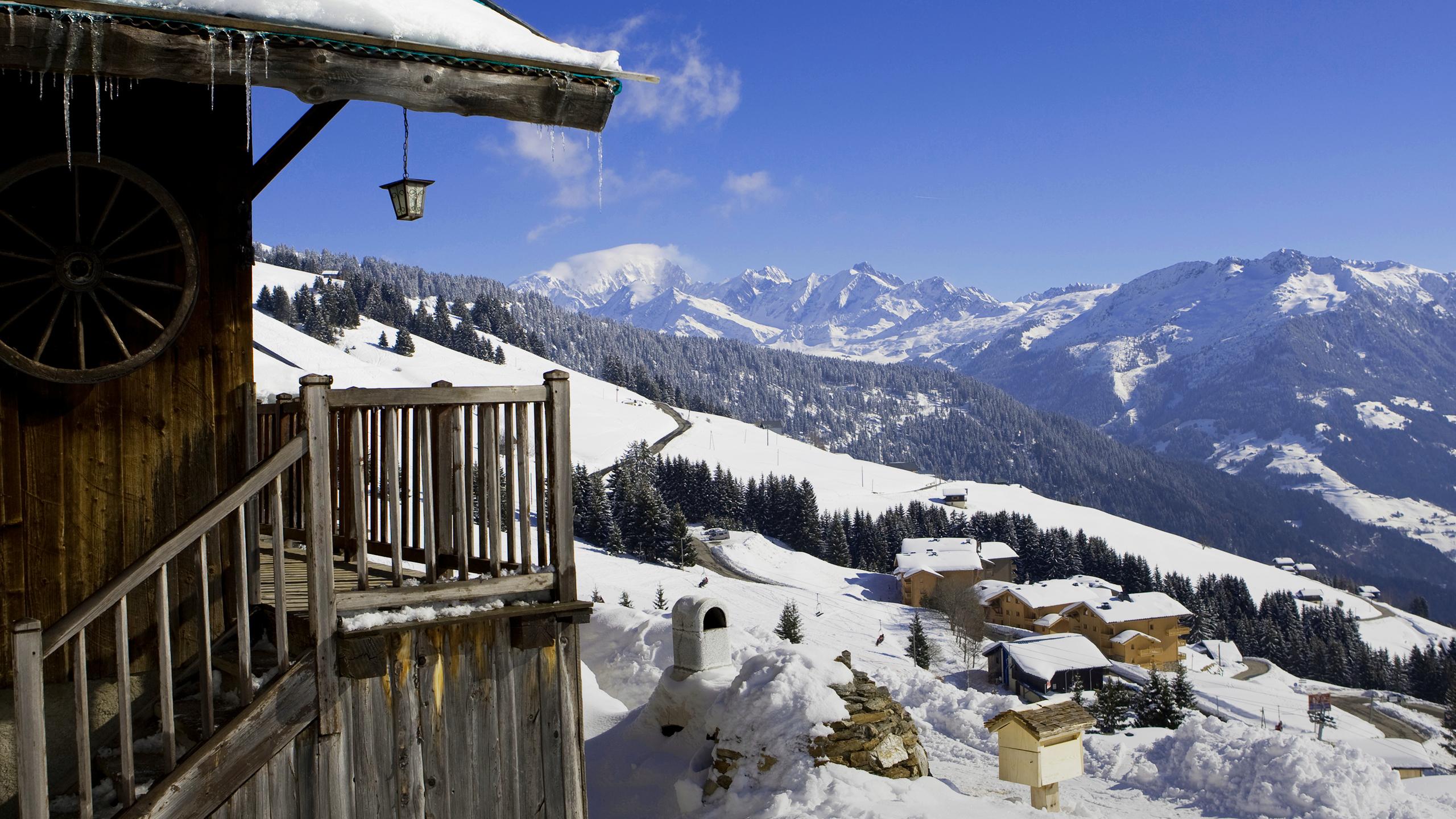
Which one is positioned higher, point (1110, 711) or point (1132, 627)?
point (1110, 711)

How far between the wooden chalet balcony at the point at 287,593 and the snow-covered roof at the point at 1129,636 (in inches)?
3021

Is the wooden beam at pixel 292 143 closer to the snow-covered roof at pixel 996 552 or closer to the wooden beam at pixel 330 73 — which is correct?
the wooden beam at pixel 330 73

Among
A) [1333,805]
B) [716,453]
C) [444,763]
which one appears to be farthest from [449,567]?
[716,453]

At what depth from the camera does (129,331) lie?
5.24m

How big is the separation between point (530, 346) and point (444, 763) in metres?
171

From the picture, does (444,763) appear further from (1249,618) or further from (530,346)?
(530,346)

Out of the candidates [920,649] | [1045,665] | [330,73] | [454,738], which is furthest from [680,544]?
[330,73]

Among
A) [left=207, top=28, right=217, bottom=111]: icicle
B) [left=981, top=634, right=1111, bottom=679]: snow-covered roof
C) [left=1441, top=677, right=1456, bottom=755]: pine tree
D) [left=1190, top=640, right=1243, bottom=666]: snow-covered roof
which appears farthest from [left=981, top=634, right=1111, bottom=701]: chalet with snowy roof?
[left=207, top=28, right=217, bottom=111]: icicle

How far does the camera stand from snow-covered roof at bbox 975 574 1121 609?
78.6 metres

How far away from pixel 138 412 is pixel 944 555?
86.0m

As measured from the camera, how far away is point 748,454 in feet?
435

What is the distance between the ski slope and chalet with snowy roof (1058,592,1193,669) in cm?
3740

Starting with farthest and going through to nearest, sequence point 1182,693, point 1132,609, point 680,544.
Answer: point 1132,609 → point 680,544 → point 1182,693

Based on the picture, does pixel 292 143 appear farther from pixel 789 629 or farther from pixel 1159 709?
pixel 789 629
